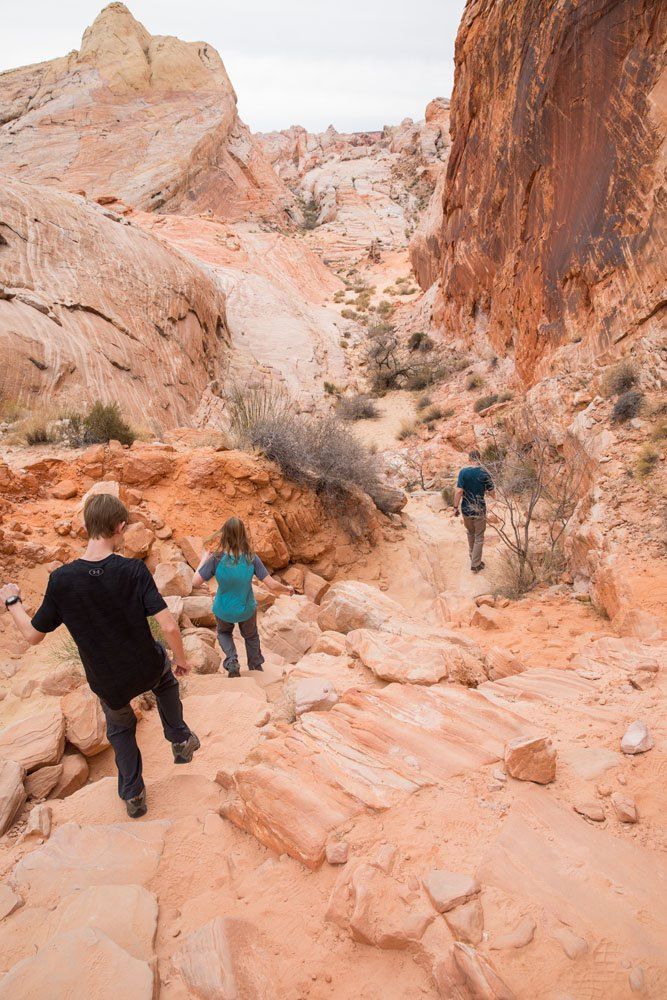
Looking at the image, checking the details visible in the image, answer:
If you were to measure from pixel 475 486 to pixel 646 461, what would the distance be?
6.71ft

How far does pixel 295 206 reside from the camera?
3950 cm

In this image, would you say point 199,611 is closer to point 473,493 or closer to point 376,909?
point 376,909

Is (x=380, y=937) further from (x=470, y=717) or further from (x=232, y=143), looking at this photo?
(x=232, y=143)

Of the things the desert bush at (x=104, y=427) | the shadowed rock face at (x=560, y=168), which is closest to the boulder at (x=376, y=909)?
the desert bush at (x=104, y=427)

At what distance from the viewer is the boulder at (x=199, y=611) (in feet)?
15.6

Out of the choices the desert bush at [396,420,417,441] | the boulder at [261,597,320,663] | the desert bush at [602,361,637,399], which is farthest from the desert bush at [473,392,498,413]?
the boulder at [261,597,320,663]

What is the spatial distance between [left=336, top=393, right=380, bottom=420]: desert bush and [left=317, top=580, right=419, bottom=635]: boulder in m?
10.7

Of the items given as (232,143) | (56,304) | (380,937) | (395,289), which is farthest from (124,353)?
(232,143)

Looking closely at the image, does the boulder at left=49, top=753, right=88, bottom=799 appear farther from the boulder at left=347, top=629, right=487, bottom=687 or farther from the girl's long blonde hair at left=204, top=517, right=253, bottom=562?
the boulder at left=347, top=629, right=487, bottom=687

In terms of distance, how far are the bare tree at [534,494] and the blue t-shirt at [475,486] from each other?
6.3 inches

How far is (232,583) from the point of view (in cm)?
388

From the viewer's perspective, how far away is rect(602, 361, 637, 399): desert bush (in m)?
7.02

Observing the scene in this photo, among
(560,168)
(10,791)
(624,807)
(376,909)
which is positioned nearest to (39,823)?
(10,791)

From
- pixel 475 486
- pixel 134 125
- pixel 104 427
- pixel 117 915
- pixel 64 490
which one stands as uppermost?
pixel 134 125
